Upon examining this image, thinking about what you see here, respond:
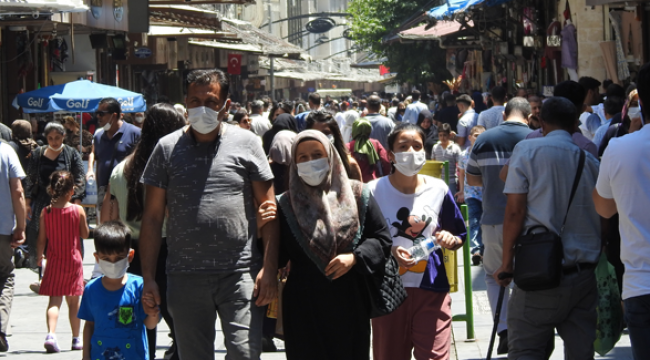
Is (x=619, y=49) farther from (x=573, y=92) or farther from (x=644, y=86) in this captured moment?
(x=644, y=86)

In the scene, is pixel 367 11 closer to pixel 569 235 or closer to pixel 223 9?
pixel 223 9

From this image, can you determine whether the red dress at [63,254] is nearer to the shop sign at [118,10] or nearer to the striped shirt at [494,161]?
the striped shirt at [494,161]

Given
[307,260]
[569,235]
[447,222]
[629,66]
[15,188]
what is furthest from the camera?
[629,66]

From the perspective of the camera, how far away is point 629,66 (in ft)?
43.0

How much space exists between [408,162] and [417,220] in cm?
31

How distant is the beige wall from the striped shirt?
7690 millimetres

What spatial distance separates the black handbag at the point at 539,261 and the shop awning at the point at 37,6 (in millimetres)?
6735

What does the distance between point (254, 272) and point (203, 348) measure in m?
0.43

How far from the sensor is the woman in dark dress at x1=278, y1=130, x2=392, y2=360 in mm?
4535

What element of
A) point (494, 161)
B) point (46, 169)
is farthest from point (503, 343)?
point (46, 169)

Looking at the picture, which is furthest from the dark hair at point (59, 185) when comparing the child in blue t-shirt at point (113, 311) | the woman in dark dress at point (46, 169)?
the child in blue t-shirt at point (113, 311)

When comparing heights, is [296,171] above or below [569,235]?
above

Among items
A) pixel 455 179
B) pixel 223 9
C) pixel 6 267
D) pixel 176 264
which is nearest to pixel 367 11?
pixel 223 9

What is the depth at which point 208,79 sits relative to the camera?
4773 mm
